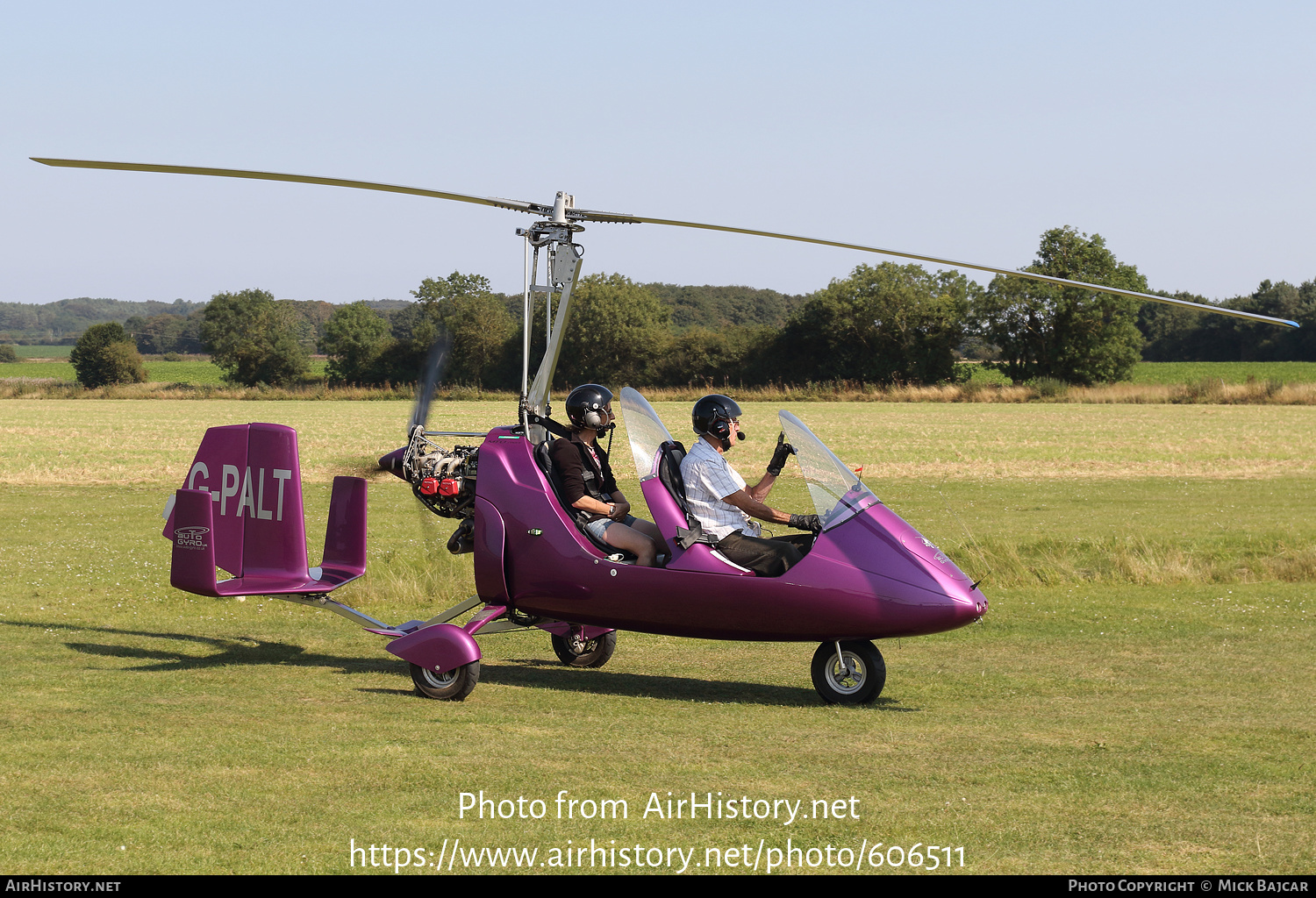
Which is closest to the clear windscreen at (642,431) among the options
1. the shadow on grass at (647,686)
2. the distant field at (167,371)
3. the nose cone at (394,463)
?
the shadow on grass at (647,686)

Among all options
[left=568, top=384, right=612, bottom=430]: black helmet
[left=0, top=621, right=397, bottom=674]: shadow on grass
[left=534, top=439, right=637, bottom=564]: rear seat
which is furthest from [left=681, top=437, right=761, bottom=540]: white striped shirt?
[left=0, top=621, right=397, bottom=674]: shadow on grass

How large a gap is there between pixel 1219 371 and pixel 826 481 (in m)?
111

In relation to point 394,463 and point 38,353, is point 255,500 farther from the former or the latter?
point 38,353

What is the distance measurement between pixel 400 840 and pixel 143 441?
130ft

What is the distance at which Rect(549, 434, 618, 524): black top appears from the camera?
902 cm

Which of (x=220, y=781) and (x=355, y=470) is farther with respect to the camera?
(x=355, y=470)

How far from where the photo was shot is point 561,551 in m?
8.91

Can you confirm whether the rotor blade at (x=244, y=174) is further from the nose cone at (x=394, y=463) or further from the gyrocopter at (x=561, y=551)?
the nose cone at (x=394, y=463)

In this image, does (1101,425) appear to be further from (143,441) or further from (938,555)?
(938,555)

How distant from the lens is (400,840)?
17.9ft

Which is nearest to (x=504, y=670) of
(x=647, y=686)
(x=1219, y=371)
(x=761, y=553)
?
(x=647, y=686)

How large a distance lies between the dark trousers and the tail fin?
3.58 metres

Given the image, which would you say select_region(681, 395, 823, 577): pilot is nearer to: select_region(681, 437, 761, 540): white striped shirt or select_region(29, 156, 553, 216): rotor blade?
select_region(681, 437, 761, 540): white striped shirt
